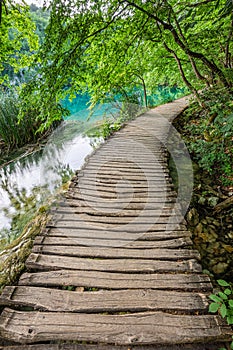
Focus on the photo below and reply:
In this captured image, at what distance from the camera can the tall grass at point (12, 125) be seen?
6406mm

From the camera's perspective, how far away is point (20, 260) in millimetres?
1989

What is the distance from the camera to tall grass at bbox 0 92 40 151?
641cm

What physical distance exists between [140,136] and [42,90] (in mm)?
4009

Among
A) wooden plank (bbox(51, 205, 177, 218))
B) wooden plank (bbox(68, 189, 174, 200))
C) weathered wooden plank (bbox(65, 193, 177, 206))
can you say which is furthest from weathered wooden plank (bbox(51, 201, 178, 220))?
wooden plank (bbox(68, 189, 174, 200))

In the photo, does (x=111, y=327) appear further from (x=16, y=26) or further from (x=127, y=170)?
(x=16, y=26)

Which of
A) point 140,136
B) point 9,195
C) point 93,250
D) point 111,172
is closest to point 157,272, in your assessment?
point 93,250

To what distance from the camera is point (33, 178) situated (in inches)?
209

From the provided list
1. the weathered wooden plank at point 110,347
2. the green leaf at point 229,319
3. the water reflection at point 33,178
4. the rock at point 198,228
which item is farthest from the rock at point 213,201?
the water reflection at point 33,178

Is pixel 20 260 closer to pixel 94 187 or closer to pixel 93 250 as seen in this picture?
pixel 93 250

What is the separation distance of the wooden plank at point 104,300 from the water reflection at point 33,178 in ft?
5.66

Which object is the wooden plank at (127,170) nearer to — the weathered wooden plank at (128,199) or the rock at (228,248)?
the weathered wooden plank at (128,199)

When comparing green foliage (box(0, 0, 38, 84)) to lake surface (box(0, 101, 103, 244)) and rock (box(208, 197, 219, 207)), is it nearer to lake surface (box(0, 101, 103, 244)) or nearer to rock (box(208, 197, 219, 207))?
lake surface (box(0, 101, 103, 244))

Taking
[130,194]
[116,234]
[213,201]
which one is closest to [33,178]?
[130,194]

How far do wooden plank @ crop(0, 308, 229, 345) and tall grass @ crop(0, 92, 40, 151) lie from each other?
5.90m
